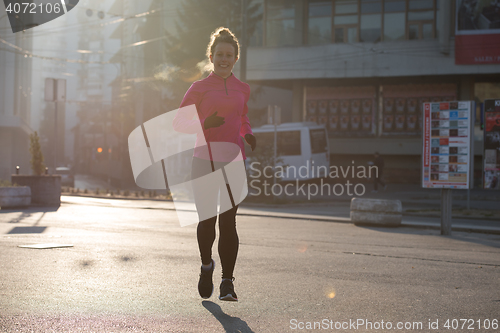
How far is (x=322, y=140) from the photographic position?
30984mm

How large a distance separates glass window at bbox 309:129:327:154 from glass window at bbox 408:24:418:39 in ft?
27.2

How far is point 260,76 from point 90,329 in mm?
33234

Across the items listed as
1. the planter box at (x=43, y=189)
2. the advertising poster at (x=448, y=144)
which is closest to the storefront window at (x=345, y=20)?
the planter box at (x=43, y=189)

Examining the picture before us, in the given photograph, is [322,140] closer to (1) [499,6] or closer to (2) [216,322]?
(1) [499,6]

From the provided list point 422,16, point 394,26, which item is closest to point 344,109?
point 394,26

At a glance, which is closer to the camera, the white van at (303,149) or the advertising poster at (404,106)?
the white van at (303,149)

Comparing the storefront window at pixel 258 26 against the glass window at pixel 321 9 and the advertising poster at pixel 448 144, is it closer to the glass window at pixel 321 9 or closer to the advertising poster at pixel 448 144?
the glass window at pixel 321 9

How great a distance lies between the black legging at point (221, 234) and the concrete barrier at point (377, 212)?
838 centimetres

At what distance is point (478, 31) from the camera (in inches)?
1230

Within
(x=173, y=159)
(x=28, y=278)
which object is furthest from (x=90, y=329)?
(x=173, y=159)

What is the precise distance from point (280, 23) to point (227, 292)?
3443 cm

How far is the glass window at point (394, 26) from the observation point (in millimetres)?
34406

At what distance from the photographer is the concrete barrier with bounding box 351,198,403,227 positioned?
40.1 ft

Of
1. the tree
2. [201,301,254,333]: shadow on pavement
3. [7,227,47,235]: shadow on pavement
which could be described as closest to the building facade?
the tree
